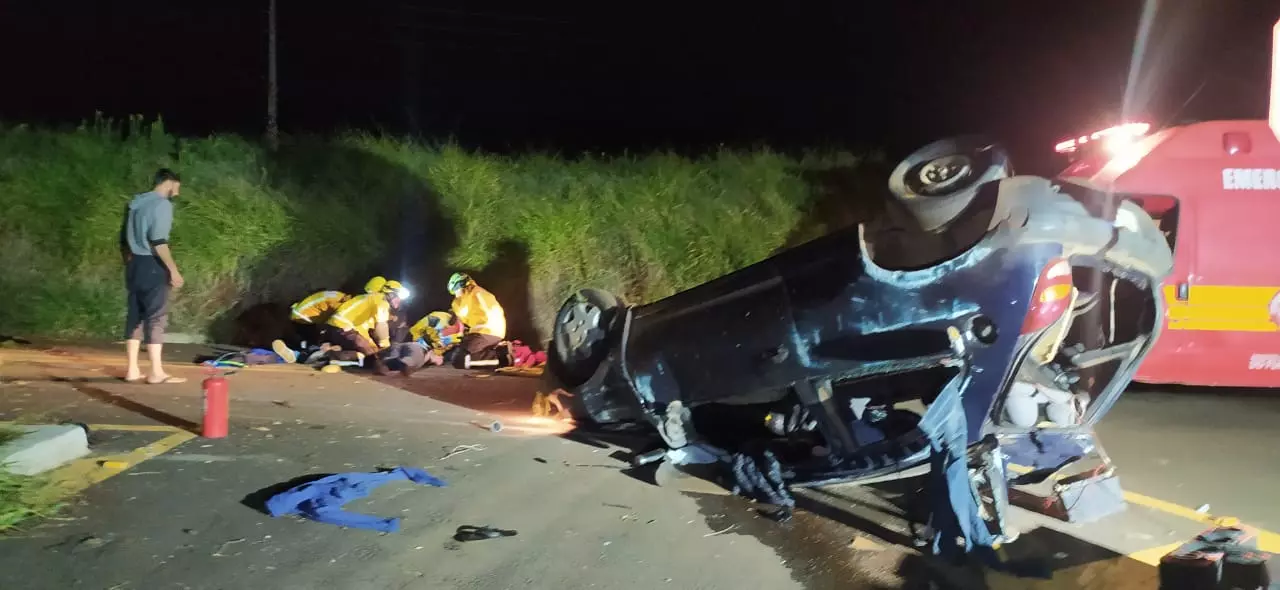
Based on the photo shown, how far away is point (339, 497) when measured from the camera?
4.61 meters

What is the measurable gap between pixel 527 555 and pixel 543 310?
272 inches

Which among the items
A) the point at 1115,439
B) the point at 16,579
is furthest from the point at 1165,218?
the point at 16,579

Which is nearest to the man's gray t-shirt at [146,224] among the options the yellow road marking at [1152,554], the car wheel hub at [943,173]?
the car wheel hub at [943,173]

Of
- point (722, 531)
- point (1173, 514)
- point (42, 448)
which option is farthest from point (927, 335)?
point (42, 448)

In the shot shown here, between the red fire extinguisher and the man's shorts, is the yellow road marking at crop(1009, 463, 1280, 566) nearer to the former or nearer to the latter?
the red fire extinguisher

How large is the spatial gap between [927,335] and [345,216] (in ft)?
31.2

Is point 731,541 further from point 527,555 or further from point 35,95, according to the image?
point 35,95

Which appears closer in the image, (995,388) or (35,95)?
(995,388)

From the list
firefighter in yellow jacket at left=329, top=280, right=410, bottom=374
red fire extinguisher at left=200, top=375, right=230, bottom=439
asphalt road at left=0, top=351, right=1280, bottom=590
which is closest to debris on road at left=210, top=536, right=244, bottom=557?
asphalt road at left=0, top=351, right=1280, bottom=590

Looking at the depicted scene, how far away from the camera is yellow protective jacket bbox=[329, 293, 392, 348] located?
945cm

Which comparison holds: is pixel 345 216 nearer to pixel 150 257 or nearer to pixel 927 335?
pixel 150 257

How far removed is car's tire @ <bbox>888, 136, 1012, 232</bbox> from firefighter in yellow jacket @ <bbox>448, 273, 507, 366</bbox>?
5729 mm

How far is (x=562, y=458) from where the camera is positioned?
5.69 metres

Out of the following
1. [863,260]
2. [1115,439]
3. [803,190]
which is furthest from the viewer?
[803,190]
